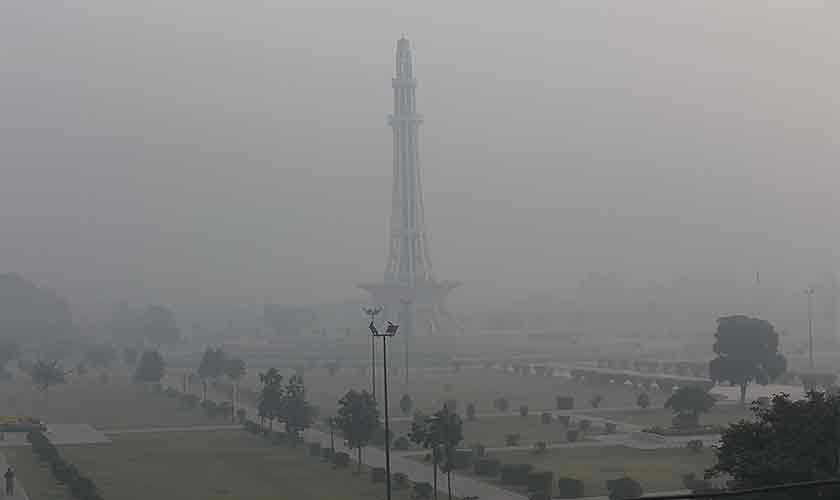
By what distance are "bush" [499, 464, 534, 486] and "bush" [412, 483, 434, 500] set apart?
2.80 meters

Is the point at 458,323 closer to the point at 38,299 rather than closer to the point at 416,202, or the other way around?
the point at 416,202

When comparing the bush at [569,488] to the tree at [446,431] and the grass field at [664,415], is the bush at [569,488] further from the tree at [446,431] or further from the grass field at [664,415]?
the grass field at [664,415]

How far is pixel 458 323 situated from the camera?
136500 millimetres

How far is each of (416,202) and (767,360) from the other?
82.7 metres

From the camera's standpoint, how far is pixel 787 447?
25.7 meters

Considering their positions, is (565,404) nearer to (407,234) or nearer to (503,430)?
(503,430)

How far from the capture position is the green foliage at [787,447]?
2517 centimetres

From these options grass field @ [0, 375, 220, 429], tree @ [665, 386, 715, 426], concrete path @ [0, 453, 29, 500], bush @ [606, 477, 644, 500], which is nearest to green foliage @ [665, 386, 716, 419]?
tree @ [665, 386, 715, 426]

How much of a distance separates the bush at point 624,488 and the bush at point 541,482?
5.29 feet

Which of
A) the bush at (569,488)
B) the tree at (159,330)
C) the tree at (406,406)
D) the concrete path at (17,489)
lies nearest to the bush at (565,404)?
the tree at (406,406)

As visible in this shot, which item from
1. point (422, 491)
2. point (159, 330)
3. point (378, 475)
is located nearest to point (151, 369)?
point (378, 475)

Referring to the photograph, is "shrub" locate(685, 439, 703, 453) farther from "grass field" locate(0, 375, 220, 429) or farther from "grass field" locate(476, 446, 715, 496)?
"grass field" locate(0, 375, 220, 429)

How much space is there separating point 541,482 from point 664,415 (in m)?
19.6

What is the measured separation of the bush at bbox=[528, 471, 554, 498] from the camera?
33078mm
